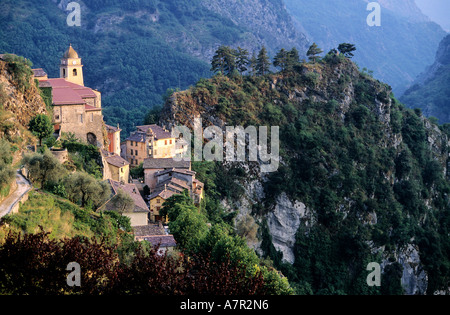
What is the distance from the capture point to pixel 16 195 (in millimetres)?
30109

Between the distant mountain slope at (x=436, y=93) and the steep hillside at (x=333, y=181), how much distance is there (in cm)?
7164

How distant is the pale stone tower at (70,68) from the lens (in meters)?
60.0

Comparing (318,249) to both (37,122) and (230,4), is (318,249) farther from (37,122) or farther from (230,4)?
(230,4)

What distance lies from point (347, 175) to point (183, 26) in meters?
107

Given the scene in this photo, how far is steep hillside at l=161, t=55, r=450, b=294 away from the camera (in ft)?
218

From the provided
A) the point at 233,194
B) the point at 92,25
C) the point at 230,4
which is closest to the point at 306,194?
the point at 233,194

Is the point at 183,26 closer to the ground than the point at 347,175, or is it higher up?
higher up

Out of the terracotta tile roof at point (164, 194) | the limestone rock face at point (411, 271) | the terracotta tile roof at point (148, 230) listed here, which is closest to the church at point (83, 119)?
the terracotta tile roof at point (164, 194)

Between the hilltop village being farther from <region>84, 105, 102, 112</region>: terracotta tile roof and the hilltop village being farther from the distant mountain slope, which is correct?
the distant mountain slope

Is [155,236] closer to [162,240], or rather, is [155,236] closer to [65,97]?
[162,240]

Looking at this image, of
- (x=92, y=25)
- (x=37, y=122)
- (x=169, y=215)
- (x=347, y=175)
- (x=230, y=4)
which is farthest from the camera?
(x=230, y=4)

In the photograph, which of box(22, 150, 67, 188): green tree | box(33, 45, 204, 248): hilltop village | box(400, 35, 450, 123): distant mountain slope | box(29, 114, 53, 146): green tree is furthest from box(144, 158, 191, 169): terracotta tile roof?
box(400, 35, 450, 123): distant mountain slope

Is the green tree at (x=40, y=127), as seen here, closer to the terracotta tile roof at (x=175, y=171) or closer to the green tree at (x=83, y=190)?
the green tree at (x=83, y=190)

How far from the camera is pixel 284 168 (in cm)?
6956
